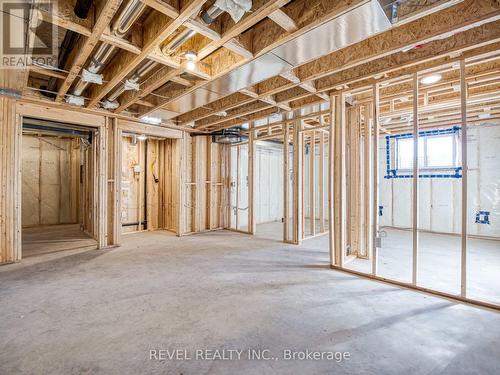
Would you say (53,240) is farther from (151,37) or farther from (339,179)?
(339,179)

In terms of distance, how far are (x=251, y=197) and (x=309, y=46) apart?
4.07m

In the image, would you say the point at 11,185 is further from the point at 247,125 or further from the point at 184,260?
the point at 247,125

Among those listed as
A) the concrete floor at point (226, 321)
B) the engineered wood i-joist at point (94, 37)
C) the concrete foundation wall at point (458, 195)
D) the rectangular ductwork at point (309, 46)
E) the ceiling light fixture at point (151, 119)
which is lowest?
the concrete floor at point (226, 321)

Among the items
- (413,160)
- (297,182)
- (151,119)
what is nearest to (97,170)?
(151,119)

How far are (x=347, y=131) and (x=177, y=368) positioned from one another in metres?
3.98

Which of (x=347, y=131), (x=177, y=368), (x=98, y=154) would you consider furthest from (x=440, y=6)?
(x=98, y=154)

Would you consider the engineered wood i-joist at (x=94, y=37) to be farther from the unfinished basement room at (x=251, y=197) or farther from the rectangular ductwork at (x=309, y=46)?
the rectangular ductwork at (x=309, y=46)

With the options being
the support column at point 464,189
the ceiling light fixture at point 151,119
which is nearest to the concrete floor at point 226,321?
the support column at point 464,189

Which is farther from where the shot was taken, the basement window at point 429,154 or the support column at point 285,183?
the basement window at point 429,154

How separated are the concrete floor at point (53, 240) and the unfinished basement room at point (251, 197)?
Result: 0.27 feet

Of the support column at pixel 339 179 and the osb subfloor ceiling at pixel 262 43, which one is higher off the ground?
the osb subfloor ceiling at pixel 262 43

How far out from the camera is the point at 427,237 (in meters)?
5.74

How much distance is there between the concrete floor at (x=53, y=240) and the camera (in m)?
4.57

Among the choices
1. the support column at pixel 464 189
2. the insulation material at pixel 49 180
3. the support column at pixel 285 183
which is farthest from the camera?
the insulation material at pixel 49 180
